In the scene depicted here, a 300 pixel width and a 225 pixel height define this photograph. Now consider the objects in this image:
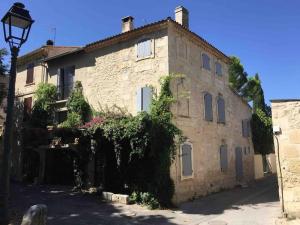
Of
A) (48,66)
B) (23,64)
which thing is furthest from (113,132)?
(23,64)

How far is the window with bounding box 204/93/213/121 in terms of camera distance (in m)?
16.8

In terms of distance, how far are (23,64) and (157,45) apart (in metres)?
11.7

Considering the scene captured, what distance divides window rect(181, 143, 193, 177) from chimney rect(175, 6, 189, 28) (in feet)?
21.1

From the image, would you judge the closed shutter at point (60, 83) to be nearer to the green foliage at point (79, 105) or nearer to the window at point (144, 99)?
the green foliage at point (79, 105)

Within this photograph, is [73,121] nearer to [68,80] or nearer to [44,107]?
[44,107]

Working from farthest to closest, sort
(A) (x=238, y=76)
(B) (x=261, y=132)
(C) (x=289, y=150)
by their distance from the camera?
(A) (x=238, y=76) → (B) (x=261, y=132) → (C) (x=289, y=150)

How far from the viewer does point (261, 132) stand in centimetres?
2522

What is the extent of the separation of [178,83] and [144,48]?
2.39 metres

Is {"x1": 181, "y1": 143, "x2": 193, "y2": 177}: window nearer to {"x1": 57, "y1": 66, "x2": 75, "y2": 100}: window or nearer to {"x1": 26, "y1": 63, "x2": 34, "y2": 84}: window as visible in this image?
{"x1": 57, "y1": 66, "x2": 75, "y2": 100}: window

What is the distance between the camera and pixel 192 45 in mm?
16375

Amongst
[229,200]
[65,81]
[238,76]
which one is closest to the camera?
[229,200]

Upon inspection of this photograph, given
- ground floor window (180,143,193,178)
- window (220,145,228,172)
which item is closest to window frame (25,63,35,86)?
ground floor window (180,143,193,178)

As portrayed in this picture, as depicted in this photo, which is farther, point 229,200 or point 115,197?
point 229,200

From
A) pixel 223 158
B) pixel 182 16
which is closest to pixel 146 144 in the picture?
pixel 223 158
